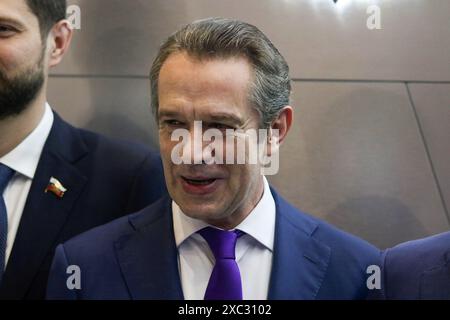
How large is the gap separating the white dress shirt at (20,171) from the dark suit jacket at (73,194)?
15 millimetres

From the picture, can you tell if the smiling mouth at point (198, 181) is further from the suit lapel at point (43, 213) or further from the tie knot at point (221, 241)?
the suit lapel at point (43, 213)

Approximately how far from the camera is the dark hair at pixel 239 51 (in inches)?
41.3

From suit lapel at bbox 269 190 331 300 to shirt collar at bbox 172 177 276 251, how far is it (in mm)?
14

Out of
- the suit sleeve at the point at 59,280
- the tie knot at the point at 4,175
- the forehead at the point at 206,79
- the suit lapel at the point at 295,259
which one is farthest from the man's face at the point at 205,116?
the tie knot at the point at 4,175

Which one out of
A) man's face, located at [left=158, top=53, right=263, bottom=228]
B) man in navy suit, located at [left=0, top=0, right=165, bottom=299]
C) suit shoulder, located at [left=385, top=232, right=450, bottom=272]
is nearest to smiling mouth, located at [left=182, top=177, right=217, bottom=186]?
man's face, located at [left=158, top=53, right=263, bottom=228]

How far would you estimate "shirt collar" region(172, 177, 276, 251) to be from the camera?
3.65ft

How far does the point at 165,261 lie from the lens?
43.0 inches

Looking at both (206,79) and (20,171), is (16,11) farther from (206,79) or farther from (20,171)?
(206,79)

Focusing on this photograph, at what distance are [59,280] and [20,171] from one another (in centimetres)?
25

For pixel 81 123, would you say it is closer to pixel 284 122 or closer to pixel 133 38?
pixel 133 38

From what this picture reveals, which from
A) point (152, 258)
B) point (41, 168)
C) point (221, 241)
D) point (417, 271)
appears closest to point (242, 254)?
point (221, 241)

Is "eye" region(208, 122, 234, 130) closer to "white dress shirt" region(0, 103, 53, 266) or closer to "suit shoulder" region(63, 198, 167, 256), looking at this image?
"suit shoulder" region(63, 198, 167, 256)

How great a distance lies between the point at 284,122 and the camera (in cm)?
115
